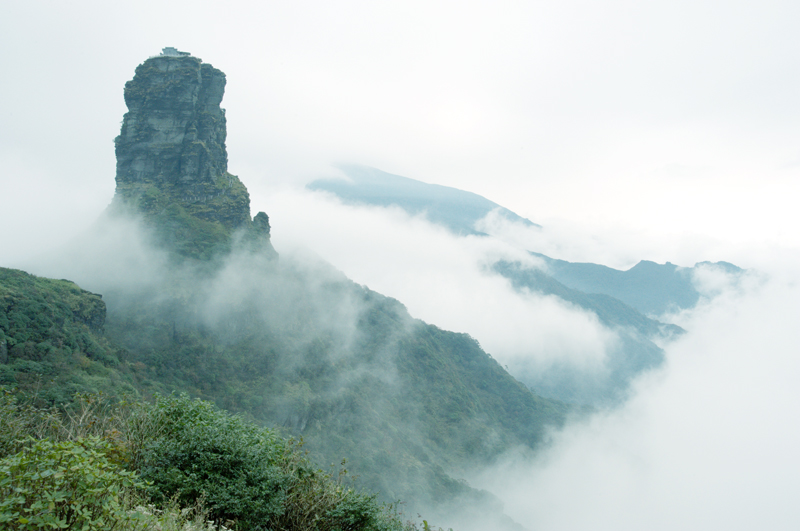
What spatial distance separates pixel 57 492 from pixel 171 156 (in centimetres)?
10348

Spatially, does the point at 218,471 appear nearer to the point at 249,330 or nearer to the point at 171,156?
the point at 249,330

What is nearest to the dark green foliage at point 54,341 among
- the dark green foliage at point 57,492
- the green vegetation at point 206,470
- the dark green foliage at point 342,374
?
the dark green foliage at point 342,374

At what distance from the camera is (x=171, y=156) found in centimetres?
9419

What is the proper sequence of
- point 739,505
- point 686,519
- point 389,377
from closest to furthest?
1. point 389,377
2. point 686,519
3. point 739,505

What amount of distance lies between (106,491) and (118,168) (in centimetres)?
10910

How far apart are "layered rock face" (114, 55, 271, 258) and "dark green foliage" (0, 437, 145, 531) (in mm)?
93567

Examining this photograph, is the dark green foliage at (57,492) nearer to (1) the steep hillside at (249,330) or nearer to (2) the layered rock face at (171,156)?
(1) the steep hillside at (249,330)

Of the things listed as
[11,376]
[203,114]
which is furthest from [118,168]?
[11,376]

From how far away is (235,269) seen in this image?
309ft

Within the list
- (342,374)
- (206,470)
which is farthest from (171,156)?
(206,470)

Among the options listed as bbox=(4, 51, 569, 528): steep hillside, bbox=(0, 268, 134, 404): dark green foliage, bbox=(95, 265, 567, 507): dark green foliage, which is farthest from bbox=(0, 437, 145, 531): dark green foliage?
bbox=(4, 51, 569, 528): steep hillside

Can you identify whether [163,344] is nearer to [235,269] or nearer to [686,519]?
[235,269]

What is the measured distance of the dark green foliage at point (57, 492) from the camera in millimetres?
5621

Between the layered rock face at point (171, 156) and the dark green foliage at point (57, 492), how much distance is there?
307 ft
